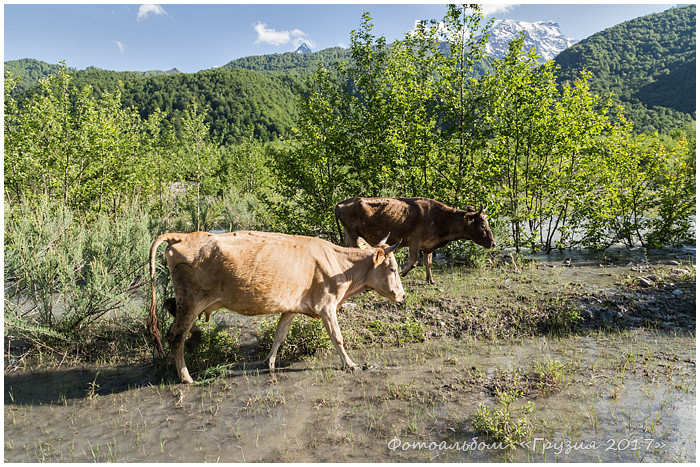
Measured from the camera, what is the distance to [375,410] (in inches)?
214

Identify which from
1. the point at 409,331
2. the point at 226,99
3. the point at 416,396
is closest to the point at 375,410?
the point at 416,396

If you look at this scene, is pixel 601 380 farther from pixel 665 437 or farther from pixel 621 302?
pixel 621 302

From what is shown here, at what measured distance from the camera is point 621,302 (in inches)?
353

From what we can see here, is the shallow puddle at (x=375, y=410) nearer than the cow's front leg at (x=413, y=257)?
Yes

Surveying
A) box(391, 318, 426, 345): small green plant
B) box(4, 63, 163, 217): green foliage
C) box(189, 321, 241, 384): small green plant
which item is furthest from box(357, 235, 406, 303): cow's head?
box(4, 63, 163, 217): green foliage

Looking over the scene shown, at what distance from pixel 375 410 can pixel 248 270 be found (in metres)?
2.36

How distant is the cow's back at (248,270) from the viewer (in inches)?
225

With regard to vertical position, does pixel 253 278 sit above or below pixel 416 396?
above

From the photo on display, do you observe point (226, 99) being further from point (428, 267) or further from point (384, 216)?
point (428, 267)

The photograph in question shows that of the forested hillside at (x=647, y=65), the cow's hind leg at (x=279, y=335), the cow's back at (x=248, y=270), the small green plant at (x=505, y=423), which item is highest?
the forested hillside at (x=647, y=65)

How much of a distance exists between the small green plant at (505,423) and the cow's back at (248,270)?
8.96 ft

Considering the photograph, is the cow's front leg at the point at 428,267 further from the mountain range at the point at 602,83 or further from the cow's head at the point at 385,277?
→ the mountain range at the point at 602,83

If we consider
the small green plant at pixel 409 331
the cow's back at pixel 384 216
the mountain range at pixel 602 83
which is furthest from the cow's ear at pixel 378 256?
the mountain range at pixel 602 83

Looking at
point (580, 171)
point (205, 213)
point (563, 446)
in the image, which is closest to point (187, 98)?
point (205, 213)
